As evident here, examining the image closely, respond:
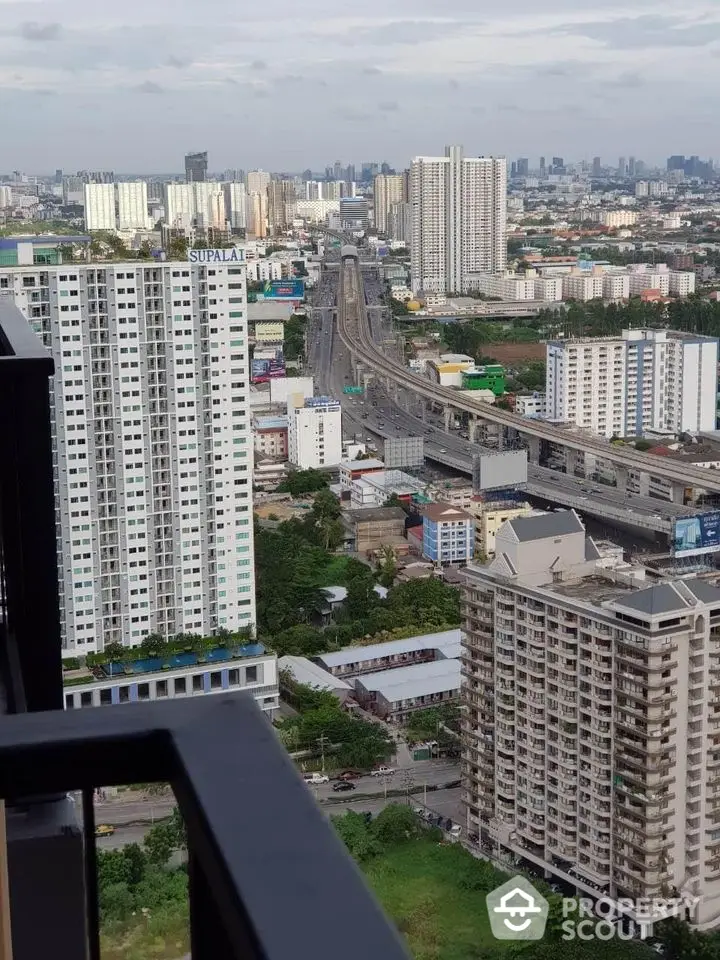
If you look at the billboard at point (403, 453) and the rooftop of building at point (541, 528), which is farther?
the billboard at point (403, 453)

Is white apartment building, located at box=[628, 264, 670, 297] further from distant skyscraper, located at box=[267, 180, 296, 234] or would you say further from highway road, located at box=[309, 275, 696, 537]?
distant skyscraper, located at box=[267, 180, 296, 234]

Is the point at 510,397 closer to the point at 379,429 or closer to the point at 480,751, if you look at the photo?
the point at 379,429

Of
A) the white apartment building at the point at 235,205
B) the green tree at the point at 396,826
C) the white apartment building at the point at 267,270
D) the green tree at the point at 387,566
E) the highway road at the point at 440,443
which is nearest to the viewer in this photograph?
the green tree at the point at 396,826

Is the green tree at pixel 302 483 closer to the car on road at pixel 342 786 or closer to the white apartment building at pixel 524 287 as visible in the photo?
the car on road at pixel 342 786

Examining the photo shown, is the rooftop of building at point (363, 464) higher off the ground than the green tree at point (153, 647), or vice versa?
the green tree at point (153, 647)

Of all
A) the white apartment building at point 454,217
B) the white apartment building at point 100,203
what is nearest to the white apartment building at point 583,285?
the white apartment building at point 454,217

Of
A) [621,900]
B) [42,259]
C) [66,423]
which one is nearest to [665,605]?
[621,900]

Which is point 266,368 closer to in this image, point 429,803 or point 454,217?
point 429,803

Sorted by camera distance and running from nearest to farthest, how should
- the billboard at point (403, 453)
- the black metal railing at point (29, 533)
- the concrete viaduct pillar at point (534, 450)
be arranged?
the black metal railing at point (29, 533) < the billboard at point (403, 453) < the concrete viaduct pillar at point (534, 450)
